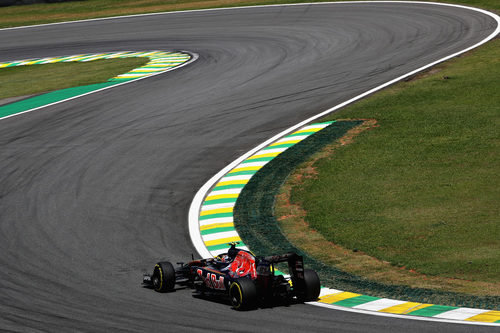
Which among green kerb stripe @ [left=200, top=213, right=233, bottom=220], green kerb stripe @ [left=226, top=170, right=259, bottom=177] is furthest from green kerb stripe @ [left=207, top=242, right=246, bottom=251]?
green kerb stripe @ [left=226, top=170, right=259, bottom=177]

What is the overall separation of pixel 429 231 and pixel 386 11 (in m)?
26.8

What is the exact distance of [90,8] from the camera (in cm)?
5184

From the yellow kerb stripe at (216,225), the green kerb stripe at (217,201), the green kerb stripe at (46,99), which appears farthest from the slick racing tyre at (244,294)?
the green kerb stripe at (46,99)

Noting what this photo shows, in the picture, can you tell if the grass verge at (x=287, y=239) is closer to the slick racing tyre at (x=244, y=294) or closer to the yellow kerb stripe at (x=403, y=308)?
the yellow kerb stripe at (x=403, y=308)

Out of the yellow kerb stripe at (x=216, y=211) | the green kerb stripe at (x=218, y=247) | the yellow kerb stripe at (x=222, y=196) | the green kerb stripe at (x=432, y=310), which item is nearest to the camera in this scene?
the green kerb stripe at (x=432, y=310)

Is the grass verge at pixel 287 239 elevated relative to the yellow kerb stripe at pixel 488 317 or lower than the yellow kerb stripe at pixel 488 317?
lower

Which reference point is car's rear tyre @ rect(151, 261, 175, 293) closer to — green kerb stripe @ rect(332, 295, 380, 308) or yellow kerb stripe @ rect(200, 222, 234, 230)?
green kerb stripe @ rect(332, 295, 380, 308)

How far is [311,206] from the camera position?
1669 centimetres

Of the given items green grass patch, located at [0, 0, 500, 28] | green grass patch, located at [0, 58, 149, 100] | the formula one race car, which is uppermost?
green grass patch, located at [0, 0, 500, 28]

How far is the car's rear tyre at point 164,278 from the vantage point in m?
12.5

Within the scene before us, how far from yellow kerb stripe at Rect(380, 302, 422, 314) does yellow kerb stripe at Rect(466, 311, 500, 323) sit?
935 mm

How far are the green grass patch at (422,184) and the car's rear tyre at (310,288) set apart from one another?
7.41 feet

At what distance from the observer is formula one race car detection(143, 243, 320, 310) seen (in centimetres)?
1150

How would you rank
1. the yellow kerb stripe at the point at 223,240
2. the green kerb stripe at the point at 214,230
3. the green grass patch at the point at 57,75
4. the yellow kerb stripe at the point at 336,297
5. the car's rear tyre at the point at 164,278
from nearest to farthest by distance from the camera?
the yellow kerb stripe at the point at 336,297 → the car's rear tyre at the point at 164,278 → the yellow kerb stripe at the point at 223,240 → the green kerb stripe at the point at 214,230 → the green grass patch at the point at 57,75
